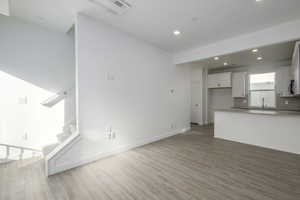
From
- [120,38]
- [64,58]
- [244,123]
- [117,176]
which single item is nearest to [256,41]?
[244,123]

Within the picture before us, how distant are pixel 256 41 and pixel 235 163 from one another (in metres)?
2.78

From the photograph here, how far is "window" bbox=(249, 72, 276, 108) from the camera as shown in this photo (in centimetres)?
526

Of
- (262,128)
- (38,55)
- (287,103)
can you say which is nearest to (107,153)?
(38,55)

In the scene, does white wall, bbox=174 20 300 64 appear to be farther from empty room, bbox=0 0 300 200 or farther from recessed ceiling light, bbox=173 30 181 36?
recessed ceiling light, bbox=173 30 181 36

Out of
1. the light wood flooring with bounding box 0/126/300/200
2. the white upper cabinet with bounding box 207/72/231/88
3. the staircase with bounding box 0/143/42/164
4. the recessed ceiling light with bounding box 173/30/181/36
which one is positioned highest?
the recessed ceiling light with bounding box 173/30/181/36

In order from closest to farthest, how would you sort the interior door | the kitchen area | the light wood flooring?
the light wood flooring
the kitchen area
the interior door

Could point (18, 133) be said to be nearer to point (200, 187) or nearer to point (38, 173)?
point (38, 173)

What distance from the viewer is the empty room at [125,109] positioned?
2035 mm

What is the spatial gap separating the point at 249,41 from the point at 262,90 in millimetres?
3422

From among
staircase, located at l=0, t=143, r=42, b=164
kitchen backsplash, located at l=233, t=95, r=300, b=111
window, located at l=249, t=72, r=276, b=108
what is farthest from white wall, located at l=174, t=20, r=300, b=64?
staircase, located at l=0, t=143, r=42, b=164

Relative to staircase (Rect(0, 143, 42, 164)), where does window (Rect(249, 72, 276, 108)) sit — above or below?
above

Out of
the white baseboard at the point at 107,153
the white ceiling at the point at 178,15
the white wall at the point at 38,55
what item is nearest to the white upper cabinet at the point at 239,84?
the white ceiling at the point at 178,15

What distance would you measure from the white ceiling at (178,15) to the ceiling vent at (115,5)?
12cm

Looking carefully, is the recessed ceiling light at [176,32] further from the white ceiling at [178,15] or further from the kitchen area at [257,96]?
the kitchen area at [257,96]
